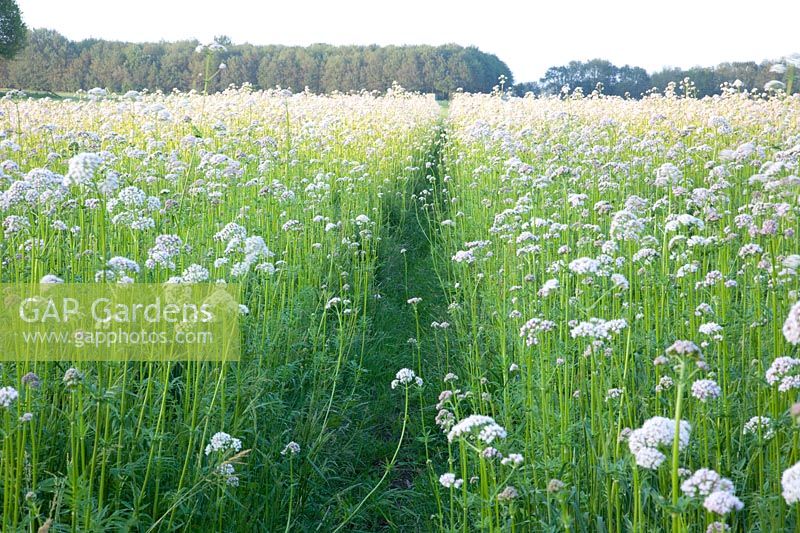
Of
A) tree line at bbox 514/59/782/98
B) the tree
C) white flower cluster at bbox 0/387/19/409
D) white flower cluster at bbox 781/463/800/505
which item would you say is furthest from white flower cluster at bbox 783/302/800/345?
the tree

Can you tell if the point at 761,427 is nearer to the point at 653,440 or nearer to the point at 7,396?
the point at 653,440

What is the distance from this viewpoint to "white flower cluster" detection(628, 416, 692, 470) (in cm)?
218

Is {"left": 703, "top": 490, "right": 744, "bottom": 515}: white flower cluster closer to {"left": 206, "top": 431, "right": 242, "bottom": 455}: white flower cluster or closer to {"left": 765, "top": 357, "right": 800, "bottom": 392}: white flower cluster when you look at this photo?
{"left": 765, "top": 357, "right": 800, "bottom": 392}: white flower cluster

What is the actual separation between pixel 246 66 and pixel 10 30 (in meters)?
13.6

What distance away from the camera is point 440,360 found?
589 centimetres

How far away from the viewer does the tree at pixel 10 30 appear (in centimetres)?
3656

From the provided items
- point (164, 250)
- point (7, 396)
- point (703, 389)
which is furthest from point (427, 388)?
point (7, 396)

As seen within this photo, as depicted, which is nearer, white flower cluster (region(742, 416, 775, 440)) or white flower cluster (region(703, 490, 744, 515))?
white flower cluster (region(703, 490, 744, 515))

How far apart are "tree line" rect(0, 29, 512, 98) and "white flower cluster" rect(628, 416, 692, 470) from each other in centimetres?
490

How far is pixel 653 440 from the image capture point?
2.22 metres

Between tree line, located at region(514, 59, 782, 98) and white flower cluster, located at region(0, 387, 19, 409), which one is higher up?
tree line, located at region(514, 59, 782, 98)

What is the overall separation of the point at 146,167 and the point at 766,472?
7.46 m

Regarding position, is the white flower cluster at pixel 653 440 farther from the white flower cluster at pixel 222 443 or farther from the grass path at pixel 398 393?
the white flower cluster at pixel 222 443

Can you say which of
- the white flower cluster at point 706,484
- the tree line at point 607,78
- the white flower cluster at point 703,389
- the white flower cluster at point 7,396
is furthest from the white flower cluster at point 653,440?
the tree line at point 607,78
